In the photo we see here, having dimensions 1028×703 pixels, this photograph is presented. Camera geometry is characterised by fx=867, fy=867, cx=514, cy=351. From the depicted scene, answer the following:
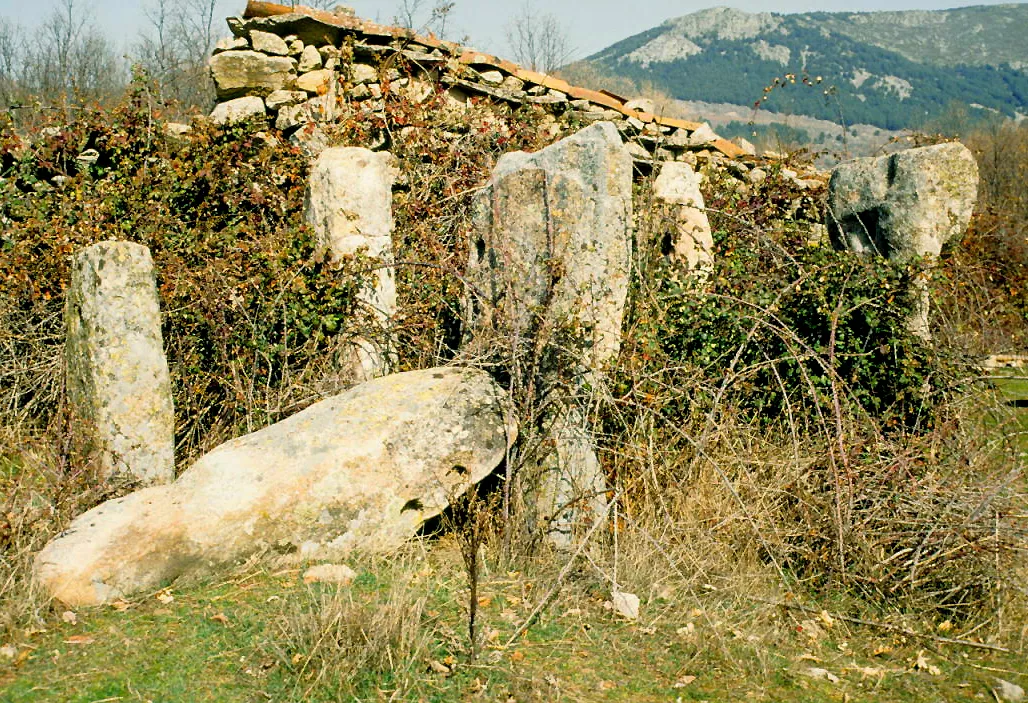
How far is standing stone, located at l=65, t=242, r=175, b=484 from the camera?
478cm

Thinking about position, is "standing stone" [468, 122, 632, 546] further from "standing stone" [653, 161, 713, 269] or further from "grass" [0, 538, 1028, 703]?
"standing stone" [653, 161, 713, 269]

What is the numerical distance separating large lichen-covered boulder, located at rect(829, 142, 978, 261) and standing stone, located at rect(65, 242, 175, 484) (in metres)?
4.75

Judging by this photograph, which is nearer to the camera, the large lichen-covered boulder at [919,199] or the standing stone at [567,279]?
the standing stone at [567,279]

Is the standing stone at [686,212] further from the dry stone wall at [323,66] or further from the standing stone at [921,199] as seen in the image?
the dry stone wall at [323,66]

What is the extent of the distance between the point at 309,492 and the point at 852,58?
104094 mm

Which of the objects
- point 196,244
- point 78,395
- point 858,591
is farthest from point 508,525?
point 196,244

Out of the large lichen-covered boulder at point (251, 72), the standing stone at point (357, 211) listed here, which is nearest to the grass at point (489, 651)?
the standing stone at point (357, 211)

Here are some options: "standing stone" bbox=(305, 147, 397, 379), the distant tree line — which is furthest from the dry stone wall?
the distant tree line

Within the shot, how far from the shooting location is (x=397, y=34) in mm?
8961

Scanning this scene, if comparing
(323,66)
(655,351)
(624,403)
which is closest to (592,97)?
(323,66)

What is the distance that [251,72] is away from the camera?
8914 millimetres

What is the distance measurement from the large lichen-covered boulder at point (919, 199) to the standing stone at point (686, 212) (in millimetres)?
1083

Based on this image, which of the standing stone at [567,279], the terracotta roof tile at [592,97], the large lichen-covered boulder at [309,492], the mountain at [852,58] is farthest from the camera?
the mountain at [852,58]

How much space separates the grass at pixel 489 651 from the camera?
323 centimetres
